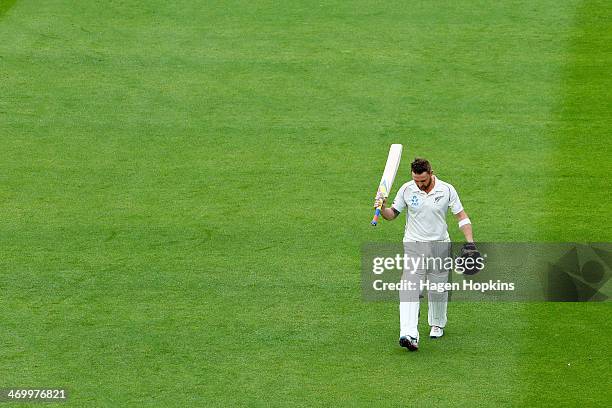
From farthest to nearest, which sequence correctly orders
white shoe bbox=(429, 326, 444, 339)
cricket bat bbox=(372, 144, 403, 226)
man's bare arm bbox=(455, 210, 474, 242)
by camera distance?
white shoe bbox=(429, 326, 444, 339)
cricket bat bbox=(372, 144, 403, 226)
man's bare arm bbox=(455, 210, 474, 242)

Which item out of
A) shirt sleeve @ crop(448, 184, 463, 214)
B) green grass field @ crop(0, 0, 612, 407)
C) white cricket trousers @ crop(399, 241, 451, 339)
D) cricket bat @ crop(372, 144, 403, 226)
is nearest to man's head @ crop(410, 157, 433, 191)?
shirt sleeve @ crop(448, 184, 463, 214)

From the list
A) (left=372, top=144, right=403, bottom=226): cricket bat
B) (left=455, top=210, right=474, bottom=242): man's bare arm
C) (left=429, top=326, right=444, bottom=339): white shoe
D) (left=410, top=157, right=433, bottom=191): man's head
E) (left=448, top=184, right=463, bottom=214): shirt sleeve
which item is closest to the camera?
(left=410, top=157, right=433, bottom=191): man's head

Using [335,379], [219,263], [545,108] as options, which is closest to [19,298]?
[219,263]

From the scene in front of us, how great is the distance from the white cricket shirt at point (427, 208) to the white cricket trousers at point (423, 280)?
0.29 ft

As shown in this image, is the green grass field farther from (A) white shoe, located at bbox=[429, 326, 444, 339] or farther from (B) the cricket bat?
(B) the cricket bat

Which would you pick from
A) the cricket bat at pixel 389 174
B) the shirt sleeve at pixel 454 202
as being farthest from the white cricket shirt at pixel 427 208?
the cricket bat at pixel 389 174

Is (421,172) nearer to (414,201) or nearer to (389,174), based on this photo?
(414,201)

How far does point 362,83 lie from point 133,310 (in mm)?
6375

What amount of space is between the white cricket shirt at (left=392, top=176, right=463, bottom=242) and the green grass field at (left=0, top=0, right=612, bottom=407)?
1.07m

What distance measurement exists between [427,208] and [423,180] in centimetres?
26

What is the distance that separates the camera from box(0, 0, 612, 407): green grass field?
11.6 m

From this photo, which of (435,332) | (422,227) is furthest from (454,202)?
(435,332)

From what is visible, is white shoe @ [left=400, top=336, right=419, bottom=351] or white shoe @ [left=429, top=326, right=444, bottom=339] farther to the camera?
white shoe @ [left=429, top=326, right=444, bottom=339]

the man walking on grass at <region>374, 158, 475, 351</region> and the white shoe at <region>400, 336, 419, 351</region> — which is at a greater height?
the man walking on grass at <region>374, 158, 475, 351</region>
